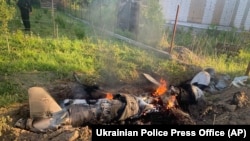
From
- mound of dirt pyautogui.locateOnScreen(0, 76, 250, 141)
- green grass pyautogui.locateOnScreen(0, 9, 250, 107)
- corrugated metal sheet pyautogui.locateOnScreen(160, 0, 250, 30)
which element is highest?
corrugated metal sheet pyautogui.locateOnScreen(160, 0, 250, 30)

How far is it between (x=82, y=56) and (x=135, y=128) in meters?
4.05

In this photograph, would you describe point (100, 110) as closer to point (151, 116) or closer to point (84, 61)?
point (151, 116)

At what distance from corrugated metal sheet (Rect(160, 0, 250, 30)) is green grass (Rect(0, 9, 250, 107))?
507 cm

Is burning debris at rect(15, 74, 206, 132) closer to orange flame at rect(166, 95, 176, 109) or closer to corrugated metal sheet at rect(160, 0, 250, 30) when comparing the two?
orange flame at rect(166, 95, 176, 109)

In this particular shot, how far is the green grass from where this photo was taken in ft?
21.6

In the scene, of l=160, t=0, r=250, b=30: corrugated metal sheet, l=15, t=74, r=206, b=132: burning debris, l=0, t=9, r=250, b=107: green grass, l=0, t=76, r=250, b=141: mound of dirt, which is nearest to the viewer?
l=0, t=76, r=250, b=141: mound of dirt

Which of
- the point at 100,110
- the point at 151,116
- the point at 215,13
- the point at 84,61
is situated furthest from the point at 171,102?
the point at 215,13

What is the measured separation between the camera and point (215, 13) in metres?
14.7

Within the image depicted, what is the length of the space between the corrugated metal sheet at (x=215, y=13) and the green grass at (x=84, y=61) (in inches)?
200

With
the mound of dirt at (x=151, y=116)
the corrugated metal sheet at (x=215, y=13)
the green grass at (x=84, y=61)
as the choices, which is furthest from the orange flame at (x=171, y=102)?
the corrugated metal sheet at (x=215, y=13)

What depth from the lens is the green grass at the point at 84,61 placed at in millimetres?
6572

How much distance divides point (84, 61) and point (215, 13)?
10351 millimetres

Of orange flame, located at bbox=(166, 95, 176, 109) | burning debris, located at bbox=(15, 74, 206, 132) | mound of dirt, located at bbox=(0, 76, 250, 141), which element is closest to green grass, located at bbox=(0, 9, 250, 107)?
mound of dirt, located at bbox=(0, 76, 250, 141)

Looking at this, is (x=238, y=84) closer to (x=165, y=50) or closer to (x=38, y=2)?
(x=165, y=50)
